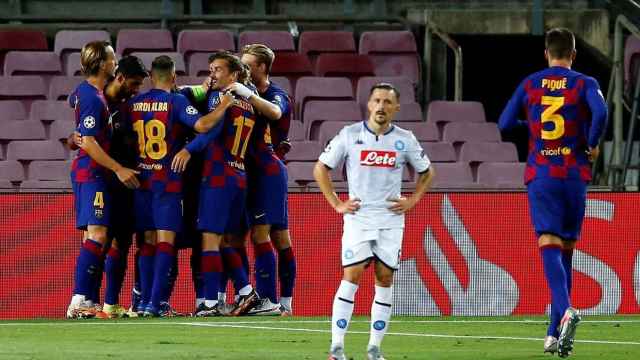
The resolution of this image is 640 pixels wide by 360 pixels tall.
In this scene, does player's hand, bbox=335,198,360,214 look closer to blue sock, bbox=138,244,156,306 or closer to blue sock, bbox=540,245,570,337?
blue sock, bbox=540,245,570,337

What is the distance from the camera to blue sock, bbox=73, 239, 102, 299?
12438 mm

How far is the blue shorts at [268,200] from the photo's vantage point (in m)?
12.8

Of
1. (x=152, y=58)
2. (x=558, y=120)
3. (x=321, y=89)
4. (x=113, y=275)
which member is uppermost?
(x=152, y=58)

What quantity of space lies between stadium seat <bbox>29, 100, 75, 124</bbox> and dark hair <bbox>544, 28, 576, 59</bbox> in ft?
30.6

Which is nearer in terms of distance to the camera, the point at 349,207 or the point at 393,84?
the point at 349,207

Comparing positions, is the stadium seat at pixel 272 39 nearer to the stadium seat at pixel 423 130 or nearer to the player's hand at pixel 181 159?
the stadium seat at pixel 423 130

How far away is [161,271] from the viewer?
1245 cm

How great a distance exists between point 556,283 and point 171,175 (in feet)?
12.3

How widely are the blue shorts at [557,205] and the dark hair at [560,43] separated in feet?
2.62

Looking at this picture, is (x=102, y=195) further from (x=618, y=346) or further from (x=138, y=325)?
(x=618, y=346)

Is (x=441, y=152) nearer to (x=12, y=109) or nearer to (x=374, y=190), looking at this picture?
(x=12, y=109)

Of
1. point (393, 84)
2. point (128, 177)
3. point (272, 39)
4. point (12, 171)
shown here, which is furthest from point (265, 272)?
point (272, 39)

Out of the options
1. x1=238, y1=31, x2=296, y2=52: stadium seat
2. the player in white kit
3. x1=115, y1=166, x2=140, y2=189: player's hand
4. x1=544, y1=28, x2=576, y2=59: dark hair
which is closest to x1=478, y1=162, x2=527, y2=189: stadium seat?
x1=238, y1=31, x2=296, y2=52: stadium seat

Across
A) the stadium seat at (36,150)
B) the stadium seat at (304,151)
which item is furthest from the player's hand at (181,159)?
the stadium seat at (36,150)
